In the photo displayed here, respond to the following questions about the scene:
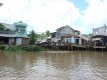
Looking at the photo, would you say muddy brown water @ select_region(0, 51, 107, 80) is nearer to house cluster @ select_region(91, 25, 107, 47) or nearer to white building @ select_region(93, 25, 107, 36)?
house cluster @ select_region(91, 25, 107, 47)

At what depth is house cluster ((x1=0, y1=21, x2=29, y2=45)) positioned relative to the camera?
149 feet

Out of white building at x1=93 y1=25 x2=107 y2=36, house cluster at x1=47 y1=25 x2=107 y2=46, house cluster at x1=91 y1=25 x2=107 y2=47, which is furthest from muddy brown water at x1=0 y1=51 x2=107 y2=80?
white building at x1=93 y1=25 x2=107 y2=36

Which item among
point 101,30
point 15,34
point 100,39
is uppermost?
point 101,30

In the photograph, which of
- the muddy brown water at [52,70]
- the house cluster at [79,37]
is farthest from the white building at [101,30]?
the muddy brown water at [52,70]

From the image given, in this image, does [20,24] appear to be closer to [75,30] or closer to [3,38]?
[3,38]

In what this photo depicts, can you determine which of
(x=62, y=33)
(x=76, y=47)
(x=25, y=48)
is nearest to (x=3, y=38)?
(x=25, y=48)

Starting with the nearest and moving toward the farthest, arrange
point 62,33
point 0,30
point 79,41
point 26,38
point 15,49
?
1. point 15,49
2. point 0,30
3. point 26,38
4. point 79,41
5. point 62,33

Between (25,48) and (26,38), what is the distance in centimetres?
805

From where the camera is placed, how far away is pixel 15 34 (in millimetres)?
46375

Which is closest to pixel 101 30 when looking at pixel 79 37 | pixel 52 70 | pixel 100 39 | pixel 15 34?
pixel 79 37

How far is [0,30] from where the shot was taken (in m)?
44.8

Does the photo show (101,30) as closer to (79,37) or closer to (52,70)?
(79,37)

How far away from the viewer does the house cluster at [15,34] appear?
45500mm

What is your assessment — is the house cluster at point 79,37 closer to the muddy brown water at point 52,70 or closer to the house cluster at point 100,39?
the house cluster at point 100,39
